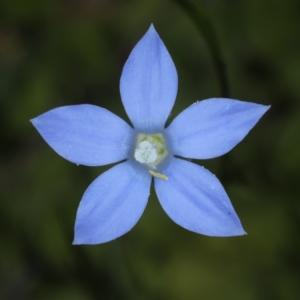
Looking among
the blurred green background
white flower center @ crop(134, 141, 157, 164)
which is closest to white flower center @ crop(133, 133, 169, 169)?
white flower center @ crop(134, 141, 157, 164)

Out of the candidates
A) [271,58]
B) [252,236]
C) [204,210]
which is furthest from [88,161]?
[271,58]

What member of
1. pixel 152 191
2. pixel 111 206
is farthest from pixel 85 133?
pixel 152 191

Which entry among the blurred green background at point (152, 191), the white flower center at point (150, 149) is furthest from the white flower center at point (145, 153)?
the blurred green background at point (152, 191)

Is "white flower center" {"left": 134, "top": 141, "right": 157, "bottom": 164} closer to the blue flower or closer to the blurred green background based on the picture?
the blue flower

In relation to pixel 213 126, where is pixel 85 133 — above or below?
above

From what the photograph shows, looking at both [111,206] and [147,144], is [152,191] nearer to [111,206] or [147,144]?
[147,144]

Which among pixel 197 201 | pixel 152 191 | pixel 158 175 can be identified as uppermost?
pixel 158 175

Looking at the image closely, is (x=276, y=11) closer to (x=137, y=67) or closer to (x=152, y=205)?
(x=152, y=205)

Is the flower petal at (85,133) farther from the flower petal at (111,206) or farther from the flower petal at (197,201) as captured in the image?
the flower petal at (197,201)
